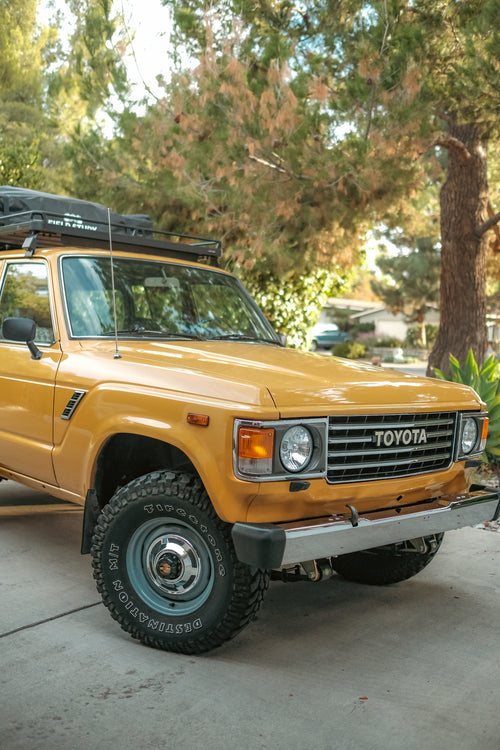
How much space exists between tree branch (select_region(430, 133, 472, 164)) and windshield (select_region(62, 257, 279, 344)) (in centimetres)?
612

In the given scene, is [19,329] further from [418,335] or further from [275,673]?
[418,335]

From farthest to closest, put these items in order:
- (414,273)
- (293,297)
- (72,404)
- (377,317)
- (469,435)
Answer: (377,317), (414,273), (293,297), (469,435), (72,404)

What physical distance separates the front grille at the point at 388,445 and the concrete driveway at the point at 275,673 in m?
0.90

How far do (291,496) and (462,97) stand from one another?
6.82 metres

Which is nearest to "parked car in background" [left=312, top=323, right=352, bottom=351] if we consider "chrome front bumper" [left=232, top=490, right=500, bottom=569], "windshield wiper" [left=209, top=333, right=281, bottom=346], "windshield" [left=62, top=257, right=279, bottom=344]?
"windshield" [left=62, top=257, right=279, bottom=344]

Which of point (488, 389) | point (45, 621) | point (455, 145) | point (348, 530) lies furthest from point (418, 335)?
Result: point (348, 530)

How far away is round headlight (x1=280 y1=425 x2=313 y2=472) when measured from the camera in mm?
3432

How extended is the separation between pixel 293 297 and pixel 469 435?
9.52 meters

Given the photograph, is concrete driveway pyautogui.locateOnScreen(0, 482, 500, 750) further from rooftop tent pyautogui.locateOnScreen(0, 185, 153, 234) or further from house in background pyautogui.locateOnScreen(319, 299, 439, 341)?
house in background pyautogui.locateOnScreen(319, 299, 439, 341)

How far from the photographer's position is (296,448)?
3480 mm

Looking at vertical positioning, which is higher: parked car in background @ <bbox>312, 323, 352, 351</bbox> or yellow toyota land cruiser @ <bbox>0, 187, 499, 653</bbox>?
yellow toyota land cruiser @ <bbox>0, 187, 499, 653</bbox>

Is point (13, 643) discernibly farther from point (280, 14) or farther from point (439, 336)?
point (439, 336)

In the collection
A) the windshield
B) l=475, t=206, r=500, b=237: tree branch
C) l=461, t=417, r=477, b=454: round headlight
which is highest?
l=475, t=206, r=500, b=237: tree branch

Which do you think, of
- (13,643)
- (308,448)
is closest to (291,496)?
(308,448)
